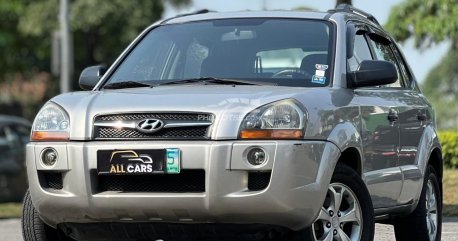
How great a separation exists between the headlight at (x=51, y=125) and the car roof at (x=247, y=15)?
62.4 inches

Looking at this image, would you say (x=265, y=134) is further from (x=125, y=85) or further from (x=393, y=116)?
(x=393, y=116)

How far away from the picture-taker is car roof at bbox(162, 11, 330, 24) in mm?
8141

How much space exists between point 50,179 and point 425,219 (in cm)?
288

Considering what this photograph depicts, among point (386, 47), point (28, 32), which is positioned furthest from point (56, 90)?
point (386, 47)

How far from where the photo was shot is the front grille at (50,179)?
23.0 ft

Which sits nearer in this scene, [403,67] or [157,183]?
[157,183]

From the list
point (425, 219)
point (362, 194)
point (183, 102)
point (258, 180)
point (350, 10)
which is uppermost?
point (350, 10)

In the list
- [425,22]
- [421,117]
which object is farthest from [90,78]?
[425,22]

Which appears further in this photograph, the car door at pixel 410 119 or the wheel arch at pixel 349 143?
the car door at pixel 410 119

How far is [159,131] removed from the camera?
6.73m

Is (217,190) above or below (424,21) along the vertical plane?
above

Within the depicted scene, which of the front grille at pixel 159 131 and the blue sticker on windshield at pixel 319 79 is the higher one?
the blue sticker on windshield at pixel 319 79

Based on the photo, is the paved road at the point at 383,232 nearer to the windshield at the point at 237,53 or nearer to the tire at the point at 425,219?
the tire at the point at 425,219

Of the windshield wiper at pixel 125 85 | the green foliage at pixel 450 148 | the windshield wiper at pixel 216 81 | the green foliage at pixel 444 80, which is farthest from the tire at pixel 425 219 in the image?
the green foliage at pixel 444 80
